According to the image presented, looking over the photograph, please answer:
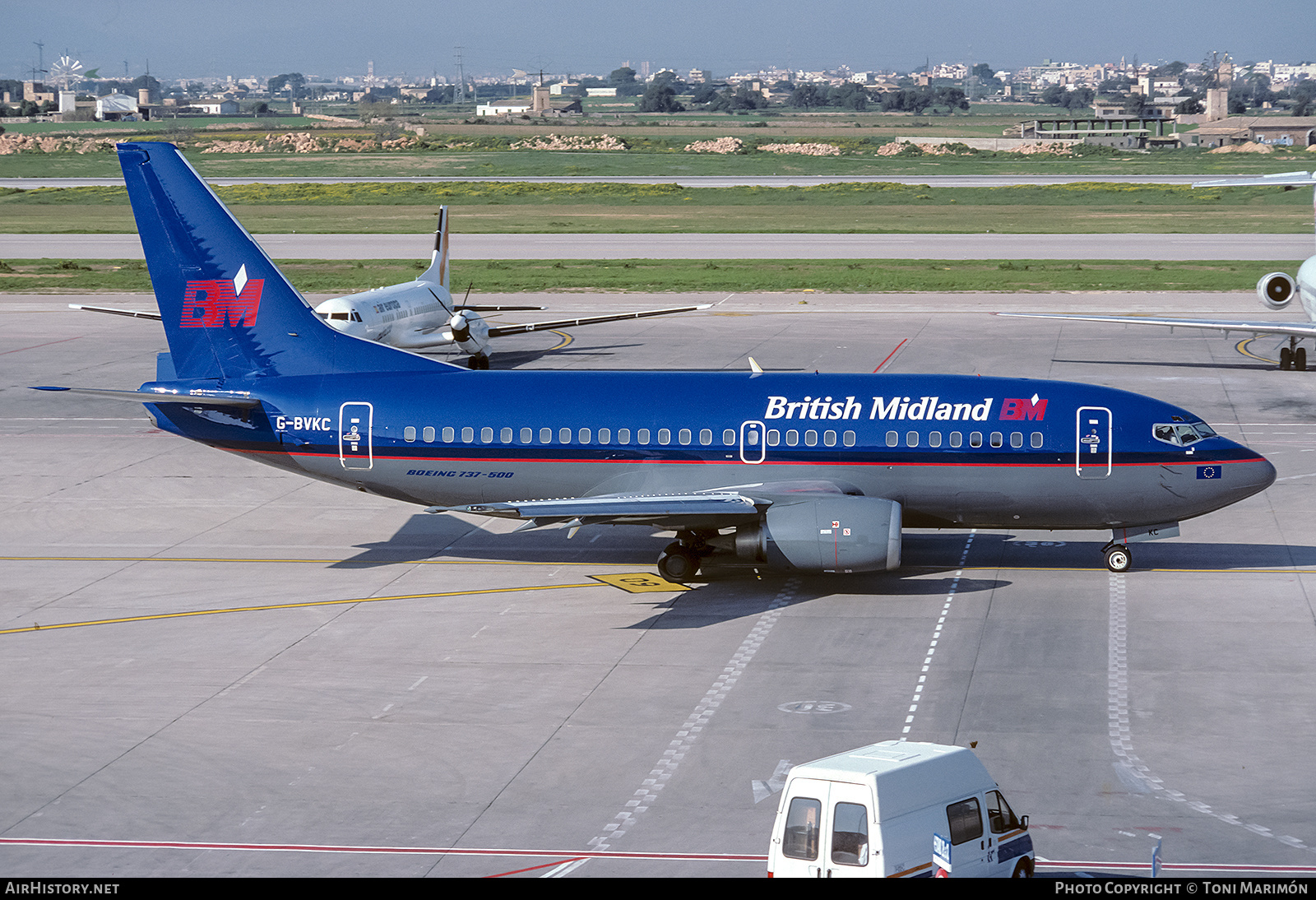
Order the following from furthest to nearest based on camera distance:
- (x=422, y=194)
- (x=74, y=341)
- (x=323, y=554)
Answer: (x=422, y=194)
(x=74, y=341)
(x=323, y=554)

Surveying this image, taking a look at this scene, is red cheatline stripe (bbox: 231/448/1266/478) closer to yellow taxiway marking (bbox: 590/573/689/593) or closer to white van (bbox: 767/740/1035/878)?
yellow taxiway marking (bbox: 590/573/689/593)

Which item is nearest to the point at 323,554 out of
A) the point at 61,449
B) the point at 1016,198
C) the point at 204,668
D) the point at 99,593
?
the point at 99,593

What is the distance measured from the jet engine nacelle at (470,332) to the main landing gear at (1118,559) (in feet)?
105

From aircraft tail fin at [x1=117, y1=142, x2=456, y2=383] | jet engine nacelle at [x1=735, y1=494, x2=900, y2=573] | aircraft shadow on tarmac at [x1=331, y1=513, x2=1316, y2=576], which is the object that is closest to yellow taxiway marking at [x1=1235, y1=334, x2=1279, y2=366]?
aircraft shadow on tarmac at [x1=331, y1=513, x2=1316, y2=576]

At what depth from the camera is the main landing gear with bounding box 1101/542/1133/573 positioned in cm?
3284

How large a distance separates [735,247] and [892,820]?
9317cm

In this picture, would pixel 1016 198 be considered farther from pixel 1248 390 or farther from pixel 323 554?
pixel 323 554

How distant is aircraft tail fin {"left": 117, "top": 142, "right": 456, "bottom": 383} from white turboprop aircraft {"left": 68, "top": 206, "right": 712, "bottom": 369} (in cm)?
1999

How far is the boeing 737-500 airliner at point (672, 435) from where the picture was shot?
31812 mm

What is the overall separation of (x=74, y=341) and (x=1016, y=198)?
3746 inches

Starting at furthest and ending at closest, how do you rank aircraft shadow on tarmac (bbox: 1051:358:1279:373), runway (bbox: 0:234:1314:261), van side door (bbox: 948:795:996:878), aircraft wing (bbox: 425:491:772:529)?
runway (bbox: 0:234:1314:261) < aircraft shadow on tarmac (bbox: 1051:358:1279:373) < aircraft wing (bbox: 425:491:772:529) < van side door (bbox: 948:795:996:878)

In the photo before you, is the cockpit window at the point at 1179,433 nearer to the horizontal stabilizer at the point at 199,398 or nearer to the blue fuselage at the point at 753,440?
the blue fuselage at the point at 753,440

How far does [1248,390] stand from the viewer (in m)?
55.2

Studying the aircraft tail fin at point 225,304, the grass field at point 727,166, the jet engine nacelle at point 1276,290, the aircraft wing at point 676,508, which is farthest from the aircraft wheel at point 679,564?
the grass field at point 727,166
